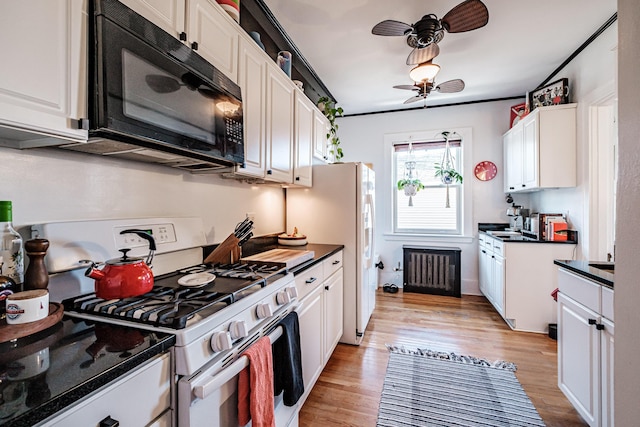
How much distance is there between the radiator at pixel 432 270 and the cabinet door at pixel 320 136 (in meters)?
2.03

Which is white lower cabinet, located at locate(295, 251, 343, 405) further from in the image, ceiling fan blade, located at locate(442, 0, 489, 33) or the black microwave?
ceiling fan blade, located at locate(442, 0, 489, 33)

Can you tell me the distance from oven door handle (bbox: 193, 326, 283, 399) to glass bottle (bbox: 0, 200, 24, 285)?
68cm

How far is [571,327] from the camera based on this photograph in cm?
166

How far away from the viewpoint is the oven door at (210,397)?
774 mm

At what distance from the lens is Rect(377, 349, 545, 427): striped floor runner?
1682 mm

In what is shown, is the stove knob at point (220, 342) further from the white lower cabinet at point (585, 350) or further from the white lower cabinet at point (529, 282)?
the white lower cabinet at point (529, 282)

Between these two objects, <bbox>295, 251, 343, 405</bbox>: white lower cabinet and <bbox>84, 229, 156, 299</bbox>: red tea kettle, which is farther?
<bbox>295, 251, 343, 405</bbox>: white lower cabinet

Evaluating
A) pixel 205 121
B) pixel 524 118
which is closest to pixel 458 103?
pixel 524 118

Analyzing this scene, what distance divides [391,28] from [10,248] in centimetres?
232

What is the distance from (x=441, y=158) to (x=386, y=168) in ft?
2.60

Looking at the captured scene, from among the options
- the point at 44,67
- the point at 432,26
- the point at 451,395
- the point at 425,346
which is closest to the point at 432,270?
the point at 425,346

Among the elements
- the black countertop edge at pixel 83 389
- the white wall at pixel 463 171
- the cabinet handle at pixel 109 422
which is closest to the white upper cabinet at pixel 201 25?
the black countertop edge at pixel 83 389

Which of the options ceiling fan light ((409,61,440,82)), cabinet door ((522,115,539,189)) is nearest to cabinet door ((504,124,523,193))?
cabinet door ((522,115,539,189))

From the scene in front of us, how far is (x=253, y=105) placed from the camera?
1.72 metres
